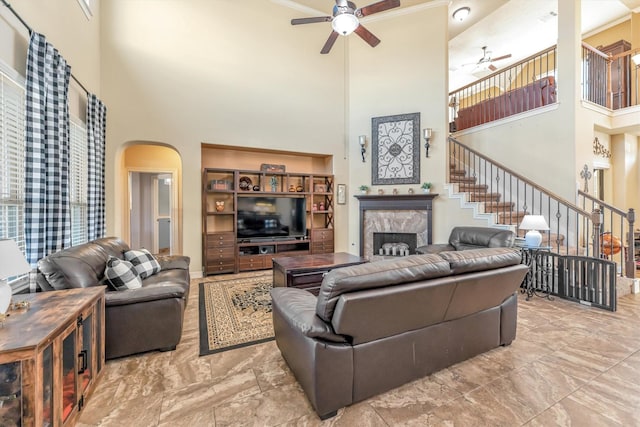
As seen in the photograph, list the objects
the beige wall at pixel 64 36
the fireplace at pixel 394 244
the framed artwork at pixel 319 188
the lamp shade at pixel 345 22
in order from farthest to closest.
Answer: the framed artwork at pixel 319 188
the fireplace at pixel 394 244
the lamp shade at pixel 345 22
the beige wall at pixel 64 36

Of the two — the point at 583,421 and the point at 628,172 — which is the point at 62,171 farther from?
the point at 628,172

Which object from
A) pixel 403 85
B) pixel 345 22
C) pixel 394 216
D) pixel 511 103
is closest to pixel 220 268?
pixel 394 216

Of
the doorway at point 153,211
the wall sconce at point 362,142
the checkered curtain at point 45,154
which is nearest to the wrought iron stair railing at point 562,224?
the wall sconce at point 362,142

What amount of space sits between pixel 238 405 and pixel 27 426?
38.0 inches

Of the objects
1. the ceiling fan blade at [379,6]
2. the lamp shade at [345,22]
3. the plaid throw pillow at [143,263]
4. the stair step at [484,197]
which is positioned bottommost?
the plaid throw pillow at [143,263]

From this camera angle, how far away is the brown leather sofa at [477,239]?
4.07m

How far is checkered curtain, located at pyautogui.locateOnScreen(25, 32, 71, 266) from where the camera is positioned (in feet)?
7.59

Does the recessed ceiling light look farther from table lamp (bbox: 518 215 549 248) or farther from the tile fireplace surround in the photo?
table lamp (bbox: 518 215 549 248)

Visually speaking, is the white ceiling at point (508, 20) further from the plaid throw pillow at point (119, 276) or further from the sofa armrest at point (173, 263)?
the plaid throw pillow at point (119, 276)

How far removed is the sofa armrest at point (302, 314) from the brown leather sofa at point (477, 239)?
10.0 feet

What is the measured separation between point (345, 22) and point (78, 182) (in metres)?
3.92

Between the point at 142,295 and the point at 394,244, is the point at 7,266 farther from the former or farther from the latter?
the point at 394,244

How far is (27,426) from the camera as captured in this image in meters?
1.19

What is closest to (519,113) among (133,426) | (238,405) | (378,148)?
(378,148)
